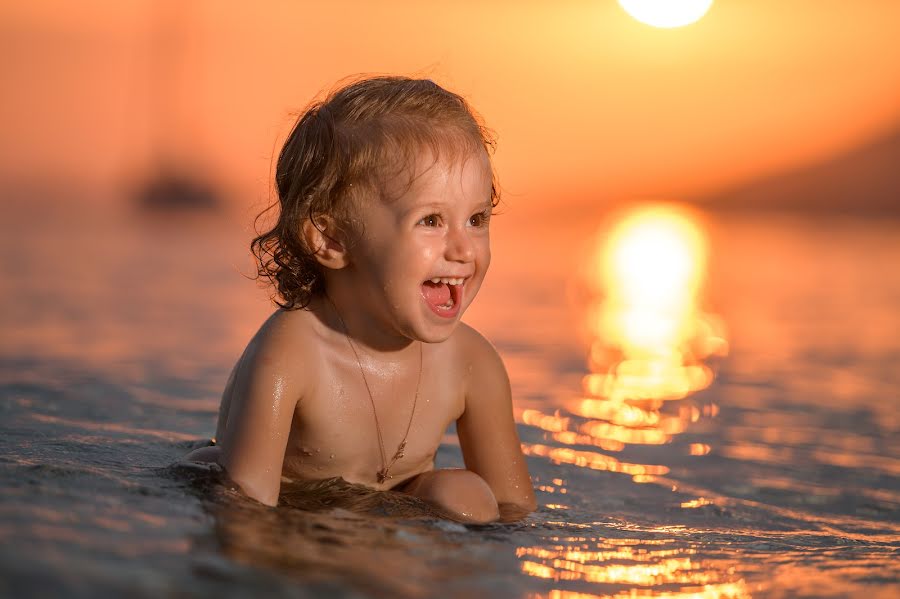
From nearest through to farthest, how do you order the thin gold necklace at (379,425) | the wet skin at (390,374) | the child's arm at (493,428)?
the wet skin at (390,374) → the thin gold necklace at (379,425) → the child's arm at (493,428)

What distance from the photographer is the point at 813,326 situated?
888cm

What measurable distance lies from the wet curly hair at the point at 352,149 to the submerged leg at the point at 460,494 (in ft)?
2.10

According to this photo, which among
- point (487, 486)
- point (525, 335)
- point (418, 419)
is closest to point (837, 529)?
point (487, 486)

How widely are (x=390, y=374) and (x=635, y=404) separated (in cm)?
269

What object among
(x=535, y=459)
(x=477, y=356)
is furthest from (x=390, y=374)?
(x=535, y=459)

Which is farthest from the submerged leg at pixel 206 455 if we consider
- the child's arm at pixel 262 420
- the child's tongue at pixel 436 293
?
the child's tongue at pixel 436 293

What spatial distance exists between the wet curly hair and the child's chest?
30cm

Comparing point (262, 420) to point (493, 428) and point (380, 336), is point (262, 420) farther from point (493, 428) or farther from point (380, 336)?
point (493, 428)

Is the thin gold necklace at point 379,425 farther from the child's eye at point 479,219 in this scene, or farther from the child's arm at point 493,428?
the child's eye at point 479,219

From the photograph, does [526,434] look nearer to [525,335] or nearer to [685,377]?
[685,377]

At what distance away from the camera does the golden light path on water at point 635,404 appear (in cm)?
269

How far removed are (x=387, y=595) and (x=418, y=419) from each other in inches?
50.5

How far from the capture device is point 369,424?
3344mm

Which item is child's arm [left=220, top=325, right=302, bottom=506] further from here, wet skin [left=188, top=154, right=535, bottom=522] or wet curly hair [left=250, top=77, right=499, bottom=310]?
wet curly hair [left=250, top=77, right=499, bottom=310]
